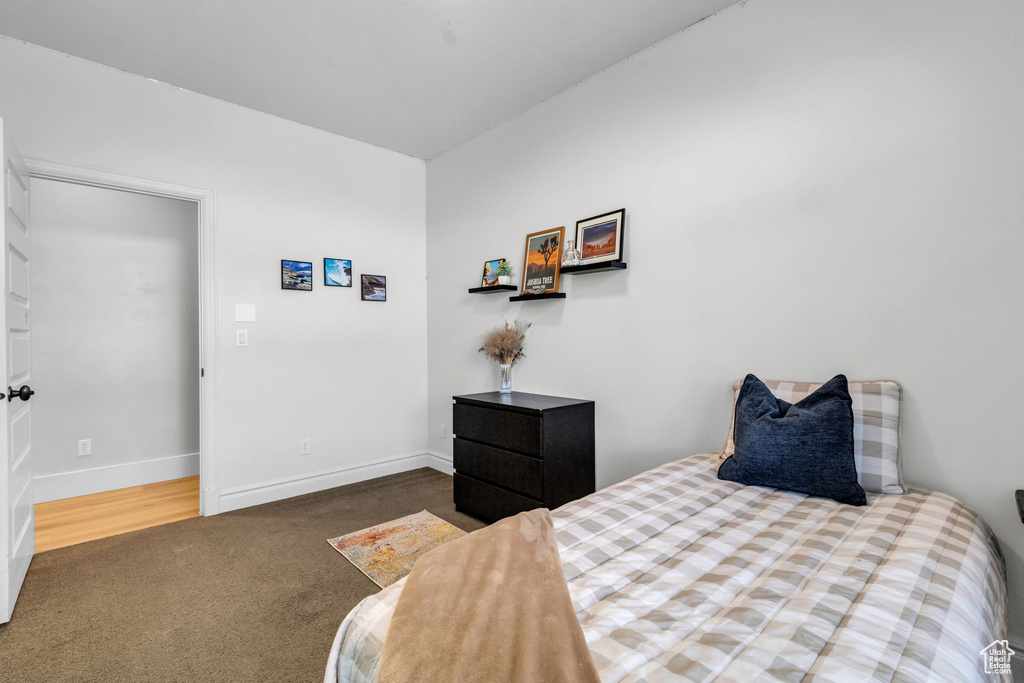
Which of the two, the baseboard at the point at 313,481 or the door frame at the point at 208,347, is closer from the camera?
the door frame at the point at 208,347

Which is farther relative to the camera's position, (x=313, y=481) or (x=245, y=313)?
(x=313, y=481)

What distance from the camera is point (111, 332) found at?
11.8ft

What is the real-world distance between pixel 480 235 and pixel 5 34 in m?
2.78

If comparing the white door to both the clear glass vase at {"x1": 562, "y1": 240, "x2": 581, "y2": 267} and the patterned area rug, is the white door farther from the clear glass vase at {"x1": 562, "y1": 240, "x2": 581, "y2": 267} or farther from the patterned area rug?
the clear glass vase at {"x1": 562, "y1": 240, "x2": 581, "y2": 267}

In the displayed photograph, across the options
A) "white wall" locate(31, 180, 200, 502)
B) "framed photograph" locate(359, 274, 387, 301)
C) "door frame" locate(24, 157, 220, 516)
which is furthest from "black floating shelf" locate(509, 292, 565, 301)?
"white wall" locate(31, 180, 200, 502)

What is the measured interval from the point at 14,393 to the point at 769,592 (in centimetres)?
286

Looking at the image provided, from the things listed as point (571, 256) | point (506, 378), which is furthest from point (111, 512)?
point (571, 256)

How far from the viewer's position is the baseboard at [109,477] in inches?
131

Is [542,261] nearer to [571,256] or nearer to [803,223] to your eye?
[571,256]

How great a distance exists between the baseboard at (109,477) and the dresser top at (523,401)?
2635 millimetres

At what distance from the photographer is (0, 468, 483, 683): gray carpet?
1642 millimetres

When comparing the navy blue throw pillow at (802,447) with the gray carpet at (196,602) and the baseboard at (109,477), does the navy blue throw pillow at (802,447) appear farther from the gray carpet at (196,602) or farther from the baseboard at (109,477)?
the baseboard at (109,477)

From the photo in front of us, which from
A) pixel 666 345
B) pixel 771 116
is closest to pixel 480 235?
pixel 666 345
